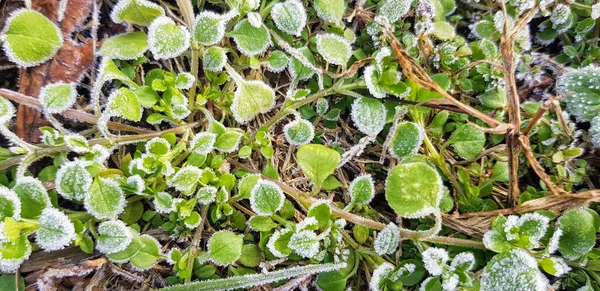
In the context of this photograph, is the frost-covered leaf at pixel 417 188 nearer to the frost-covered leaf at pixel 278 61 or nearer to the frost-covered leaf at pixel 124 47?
the frost-covered leaf at pixel 278 61

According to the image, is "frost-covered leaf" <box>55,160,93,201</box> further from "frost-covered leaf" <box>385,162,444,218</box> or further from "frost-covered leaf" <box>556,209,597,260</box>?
"frost-covered leaf" <box>556,209,597,260</box>

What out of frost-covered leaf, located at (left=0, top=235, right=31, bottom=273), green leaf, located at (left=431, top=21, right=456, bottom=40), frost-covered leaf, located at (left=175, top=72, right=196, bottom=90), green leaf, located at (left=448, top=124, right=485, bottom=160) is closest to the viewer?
frost-covered leaf, located at (left=0, top=235, right=31, bottom=273)

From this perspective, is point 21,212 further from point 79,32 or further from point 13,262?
point 79,32

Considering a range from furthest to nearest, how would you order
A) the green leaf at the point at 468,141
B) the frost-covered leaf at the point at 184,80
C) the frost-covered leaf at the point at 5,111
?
the green leaf at the point at 468,141, the frost-covered leaf at the point at 184,80, the frost-covered leaf at the point at 5,111

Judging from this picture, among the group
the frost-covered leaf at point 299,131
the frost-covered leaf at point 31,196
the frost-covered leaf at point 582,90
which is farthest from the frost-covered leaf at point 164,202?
the frost-covered leaf at point 582,90

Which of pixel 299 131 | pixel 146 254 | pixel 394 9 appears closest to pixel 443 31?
pixel 394 9

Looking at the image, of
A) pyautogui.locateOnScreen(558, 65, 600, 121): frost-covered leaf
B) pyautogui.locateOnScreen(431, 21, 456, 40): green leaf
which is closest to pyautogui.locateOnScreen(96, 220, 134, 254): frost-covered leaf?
pyautogui.locateOnScreen(431, 21, 456, 40): green leaf
